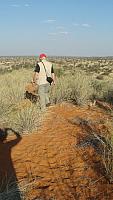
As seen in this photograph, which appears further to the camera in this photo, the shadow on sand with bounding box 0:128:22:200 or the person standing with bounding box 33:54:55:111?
the person standing with bounding box 33:54:55:111

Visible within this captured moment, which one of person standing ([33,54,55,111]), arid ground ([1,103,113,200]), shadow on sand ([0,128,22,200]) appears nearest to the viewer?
shadow on sand ([0,128,22,200])

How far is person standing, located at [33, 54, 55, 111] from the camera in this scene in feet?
36.6

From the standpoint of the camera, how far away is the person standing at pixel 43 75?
11164mm

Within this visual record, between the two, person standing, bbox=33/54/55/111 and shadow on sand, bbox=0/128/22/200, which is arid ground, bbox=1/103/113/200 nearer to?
shadow on sand, bbox=0/128/22/200

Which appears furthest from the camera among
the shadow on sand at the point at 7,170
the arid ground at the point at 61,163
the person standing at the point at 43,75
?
the person standing at the point at 43,75

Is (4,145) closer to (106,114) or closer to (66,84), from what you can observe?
(106,114)

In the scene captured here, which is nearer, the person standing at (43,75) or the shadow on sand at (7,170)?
the shadow on sand at (7,170)

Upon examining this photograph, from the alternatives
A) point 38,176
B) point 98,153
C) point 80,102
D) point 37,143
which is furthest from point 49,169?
point 80,102

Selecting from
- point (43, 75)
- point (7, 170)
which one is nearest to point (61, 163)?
point (7, 170)

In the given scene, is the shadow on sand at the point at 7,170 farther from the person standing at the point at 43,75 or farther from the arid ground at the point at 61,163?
the person standing at the point at 43,75

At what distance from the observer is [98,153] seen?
6965 millimetres

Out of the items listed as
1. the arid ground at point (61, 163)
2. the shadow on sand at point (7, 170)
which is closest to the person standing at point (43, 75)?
the arid ground at point (61, 163)

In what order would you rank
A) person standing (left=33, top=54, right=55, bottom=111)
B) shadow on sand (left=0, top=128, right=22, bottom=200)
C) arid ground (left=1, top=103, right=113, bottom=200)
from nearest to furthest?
→ shadow on sand (left=0, top=128, right=22, bottom=200), arid ground (left=1, top=103, right=113, bottom=200), person standing (left=33, top=54, right=55, bottom=111)

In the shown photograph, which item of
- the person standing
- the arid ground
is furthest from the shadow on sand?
the person standing
